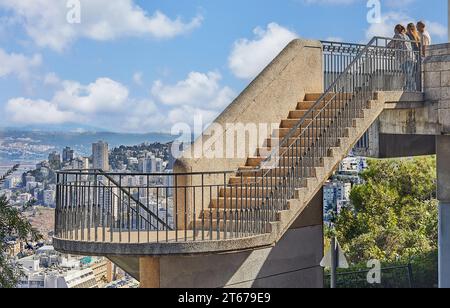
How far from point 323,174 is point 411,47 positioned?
4051 mm

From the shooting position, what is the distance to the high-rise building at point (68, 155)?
607 inches

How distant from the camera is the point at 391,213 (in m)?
28.8

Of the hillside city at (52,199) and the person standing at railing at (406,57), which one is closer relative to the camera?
the hillside city at (52,199)

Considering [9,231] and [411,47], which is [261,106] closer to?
[411,47]

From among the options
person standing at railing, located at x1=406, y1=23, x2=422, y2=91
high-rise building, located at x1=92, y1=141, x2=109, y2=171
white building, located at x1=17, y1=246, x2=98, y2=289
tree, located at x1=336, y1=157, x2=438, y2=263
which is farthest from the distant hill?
A: tree, located at x1=336, y1=157, x2=438, y2=263

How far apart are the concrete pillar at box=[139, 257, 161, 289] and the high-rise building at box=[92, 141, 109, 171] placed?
2.30 metres

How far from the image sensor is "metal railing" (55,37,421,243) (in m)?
11.5

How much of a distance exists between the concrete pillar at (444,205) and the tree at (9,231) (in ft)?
26.0

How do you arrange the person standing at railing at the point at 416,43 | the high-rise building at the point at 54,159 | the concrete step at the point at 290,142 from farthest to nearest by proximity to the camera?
1. the high-rise building at the point at 54,159
2. the person standing at railing at the point at 416,43
3. the concrete step at the point at 290,142

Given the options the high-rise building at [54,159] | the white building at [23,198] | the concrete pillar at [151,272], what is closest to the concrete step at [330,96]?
the concrete pillar at [151,272]

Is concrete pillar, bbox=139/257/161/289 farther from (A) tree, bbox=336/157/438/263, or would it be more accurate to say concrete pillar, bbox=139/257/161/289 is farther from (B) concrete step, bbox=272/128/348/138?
(A) tree, bbox=336/157/438/263

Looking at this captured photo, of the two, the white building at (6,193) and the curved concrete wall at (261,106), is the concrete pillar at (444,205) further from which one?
the white building at (6,193)

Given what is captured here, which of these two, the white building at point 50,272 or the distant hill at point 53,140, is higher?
the distant hill at point 53,140
